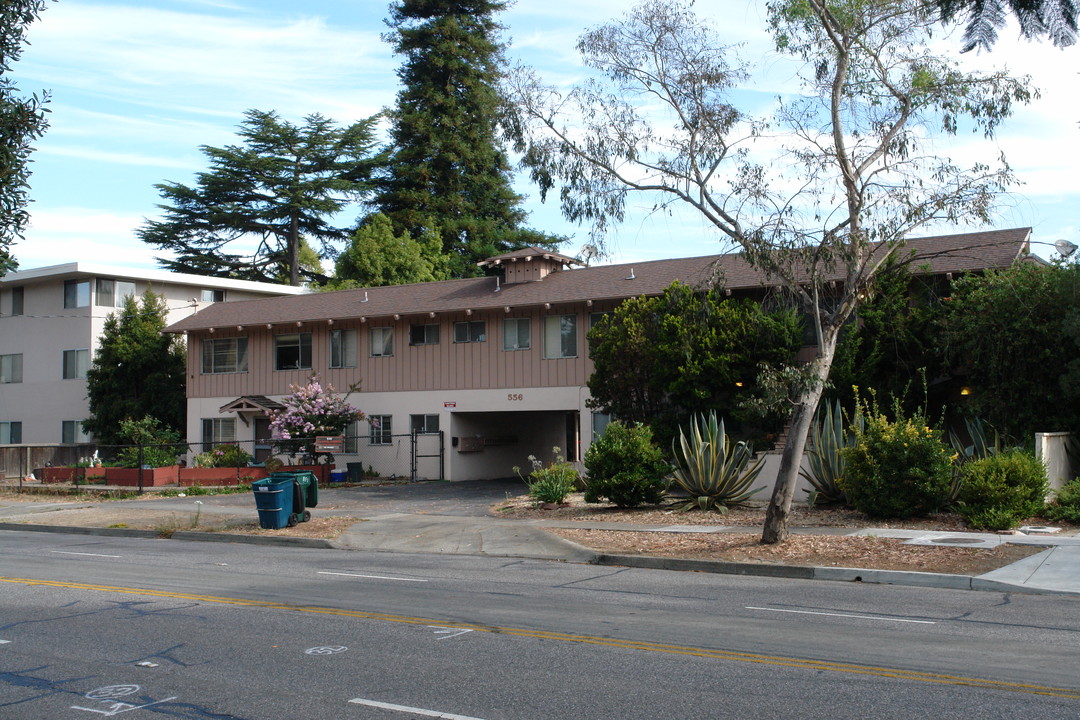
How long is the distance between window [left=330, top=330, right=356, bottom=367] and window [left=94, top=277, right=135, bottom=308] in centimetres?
1093

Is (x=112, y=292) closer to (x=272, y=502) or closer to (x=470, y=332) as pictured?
(x=470, y=332)

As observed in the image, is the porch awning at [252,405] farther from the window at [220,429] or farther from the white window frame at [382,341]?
the white window frame at [382,341]

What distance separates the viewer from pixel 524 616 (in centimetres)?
1010

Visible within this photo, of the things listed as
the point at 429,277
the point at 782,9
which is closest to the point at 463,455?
the point at 429,277

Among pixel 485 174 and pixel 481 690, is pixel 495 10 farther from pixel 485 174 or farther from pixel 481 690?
pixel 481 690

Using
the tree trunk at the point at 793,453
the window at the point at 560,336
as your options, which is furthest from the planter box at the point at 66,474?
the tree trunk at the point at 793,453

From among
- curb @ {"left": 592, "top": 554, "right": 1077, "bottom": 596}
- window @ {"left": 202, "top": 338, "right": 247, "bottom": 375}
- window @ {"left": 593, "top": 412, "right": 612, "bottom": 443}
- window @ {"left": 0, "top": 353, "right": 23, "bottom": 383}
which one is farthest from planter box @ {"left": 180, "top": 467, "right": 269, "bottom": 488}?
curb @ {"left": 592, "top": 554, "right": 1077, "bottom": 596}

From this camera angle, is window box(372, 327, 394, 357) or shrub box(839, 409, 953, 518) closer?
shrub box(839, 409, 953, 518)

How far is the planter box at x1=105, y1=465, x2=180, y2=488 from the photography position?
97.0ft

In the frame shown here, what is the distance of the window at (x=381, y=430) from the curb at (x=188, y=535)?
1274 centimetres

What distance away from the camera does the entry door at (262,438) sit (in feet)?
115

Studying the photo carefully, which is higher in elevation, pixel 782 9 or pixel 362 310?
pixel 782 9

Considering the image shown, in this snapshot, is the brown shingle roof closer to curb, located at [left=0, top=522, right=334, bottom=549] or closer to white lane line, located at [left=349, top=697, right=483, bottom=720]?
curb, located at [left=0, top=522, right=334, bottom=549]

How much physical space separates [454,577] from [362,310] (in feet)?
70.1
